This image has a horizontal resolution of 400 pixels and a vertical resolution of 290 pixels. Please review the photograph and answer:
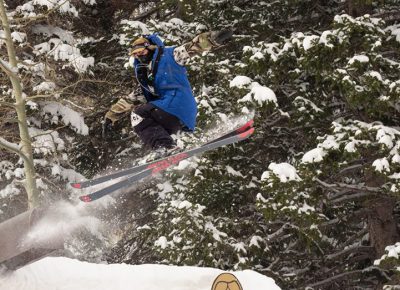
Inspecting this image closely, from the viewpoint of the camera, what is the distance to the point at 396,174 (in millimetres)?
8547

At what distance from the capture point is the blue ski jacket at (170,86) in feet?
23.1

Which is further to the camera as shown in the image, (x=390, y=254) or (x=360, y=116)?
(x=360, y=116)

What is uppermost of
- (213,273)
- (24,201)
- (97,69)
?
(213,273)

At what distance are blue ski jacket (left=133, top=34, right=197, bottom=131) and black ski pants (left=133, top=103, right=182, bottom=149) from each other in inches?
3.1

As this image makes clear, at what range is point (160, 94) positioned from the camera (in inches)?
287

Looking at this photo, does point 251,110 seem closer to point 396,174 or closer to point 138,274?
point 396,174

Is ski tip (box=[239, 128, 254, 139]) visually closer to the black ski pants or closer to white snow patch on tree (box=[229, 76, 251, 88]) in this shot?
the black ski pants

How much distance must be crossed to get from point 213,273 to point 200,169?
4986mm

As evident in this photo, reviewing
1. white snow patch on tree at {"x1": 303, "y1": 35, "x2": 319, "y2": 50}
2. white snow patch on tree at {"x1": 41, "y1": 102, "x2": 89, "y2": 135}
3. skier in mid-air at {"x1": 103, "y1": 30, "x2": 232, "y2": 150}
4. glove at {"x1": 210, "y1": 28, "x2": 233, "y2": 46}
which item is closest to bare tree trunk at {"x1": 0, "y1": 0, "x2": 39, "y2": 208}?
white snow patch on tree at {"x1": 41, "y1": 102, "x2": 89, "y2": 135}

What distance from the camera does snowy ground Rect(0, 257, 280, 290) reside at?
5828 millimetres

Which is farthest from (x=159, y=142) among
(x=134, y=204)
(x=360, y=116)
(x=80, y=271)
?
(x=134, y=204)

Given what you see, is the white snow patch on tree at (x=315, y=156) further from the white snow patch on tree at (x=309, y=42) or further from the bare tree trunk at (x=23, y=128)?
the bare tree trunk at (x=23, y=128)

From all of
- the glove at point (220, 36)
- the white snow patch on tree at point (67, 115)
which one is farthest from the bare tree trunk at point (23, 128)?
the glove at point (220, 36)

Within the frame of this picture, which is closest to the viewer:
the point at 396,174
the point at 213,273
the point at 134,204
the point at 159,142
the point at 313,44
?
the point at 213,273
